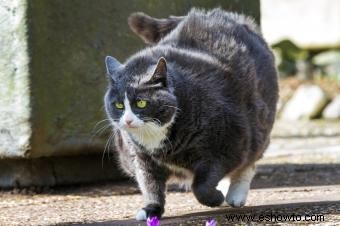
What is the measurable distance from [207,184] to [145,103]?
0.52 meters

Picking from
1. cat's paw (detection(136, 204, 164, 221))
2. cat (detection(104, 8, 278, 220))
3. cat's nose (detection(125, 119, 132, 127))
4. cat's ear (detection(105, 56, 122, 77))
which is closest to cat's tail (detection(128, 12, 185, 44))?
cat (detection(104, 8, 278, 220))

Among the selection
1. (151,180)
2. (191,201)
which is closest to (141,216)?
(151,180)

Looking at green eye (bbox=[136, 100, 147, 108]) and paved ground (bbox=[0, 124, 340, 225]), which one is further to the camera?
paved ground (bbox=[0, 124, 340, 225])

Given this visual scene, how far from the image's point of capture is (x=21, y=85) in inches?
204

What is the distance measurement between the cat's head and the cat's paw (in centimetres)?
32

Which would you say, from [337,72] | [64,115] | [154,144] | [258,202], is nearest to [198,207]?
[258,202]

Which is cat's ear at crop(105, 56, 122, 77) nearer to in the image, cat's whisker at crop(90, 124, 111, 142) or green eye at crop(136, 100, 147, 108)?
green eye at crop(136, 100, 147, 108)

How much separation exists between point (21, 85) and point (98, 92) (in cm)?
59

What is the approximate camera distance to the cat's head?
398 centimetres

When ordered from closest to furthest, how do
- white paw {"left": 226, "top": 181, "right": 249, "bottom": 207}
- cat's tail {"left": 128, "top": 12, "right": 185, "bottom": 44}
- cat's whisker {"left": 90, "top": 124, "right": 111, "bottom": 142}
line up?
white paw {"left": 226, "top": 181, "right": 249, "bottom": 207}
cat's tail {"left": 128, "top": 12, "right": 185, "bottom": 44}
cat's whisker {"left": 90, "top": 124, "right": 111, "bottom": 142}

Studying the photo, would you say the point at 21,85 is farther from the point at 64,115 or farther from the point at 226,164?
the point at 226,164

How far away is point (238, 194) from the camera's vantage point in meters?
4.57

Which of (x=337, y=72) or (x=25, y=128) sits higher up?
(x=25, y=128)

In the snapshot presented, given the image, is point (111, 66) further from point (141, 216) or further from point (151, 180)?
point (141, 216)
